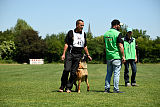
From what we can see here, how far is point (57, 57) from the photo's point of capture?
80.0 m

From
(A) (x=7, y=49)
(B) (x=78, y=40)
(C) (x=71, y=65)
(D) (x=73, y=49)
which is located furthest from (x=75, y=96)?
(A) (x=7, y=49)

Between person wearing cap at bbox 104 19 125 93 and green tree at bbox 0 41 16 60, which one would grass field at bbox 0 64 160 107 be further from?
green tree at bbox 0 41 16 60

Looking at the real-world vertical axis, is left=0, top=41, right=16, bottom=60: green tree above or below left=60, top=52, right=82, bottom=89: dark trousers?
above

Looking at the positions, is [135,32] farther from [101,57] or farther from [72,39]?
[72,39]

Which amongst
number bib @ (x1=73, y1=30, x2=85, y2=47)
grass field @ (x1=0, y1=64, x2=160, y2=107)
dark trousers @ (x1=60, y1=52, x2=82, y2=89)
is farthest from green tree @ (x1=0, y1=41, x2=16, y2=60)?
number bib @ (x1=73, y1=30, x2=85, y2=47)

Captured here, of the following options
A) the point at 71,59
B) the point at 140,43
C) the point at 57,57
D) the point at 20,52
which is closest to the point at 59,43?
the point at 57,57

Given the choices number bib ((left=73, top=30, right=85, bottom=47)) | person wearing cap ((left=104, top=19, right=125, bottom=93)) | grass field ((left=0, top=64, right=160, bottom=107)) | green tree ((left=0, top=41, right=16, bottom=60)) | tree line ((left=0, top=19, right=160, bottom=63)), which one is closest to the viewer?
grass field ((left=0, top=64, right=160, bottom=107))

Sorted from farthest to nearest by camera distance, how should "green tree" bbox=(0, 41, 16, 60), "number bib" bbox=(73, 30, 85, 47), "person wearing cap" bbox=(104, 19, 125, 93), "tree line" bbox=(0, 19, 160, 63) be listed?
"green tree" bbox=(0, 41, 16, 60) → "tree line" bbox=(0, 19, 160, 63) → "number bib" bbox=(73, 30, 85, 47) → "person wearing cap" bbox=(104, 19, 125, 93)

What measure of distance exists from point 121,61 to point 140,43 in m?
69.5

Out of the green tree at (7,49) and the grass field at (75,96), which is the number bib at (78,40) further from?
the green tree at (7,49)

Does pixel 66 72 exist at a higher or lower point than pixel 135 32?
lower

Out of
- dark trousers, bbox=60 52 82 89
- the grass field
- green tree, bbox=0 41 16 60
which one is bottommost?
the grass field

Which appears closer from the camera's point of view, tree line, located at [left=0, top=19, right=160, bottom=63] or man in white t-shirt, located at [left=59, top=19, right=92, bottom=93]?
man in white t-shirt, located at [left=59, top=19, right=92, bottom=93]

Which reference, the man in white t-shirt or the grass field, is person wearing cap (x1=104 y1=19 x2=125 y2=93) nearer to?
the grass field
